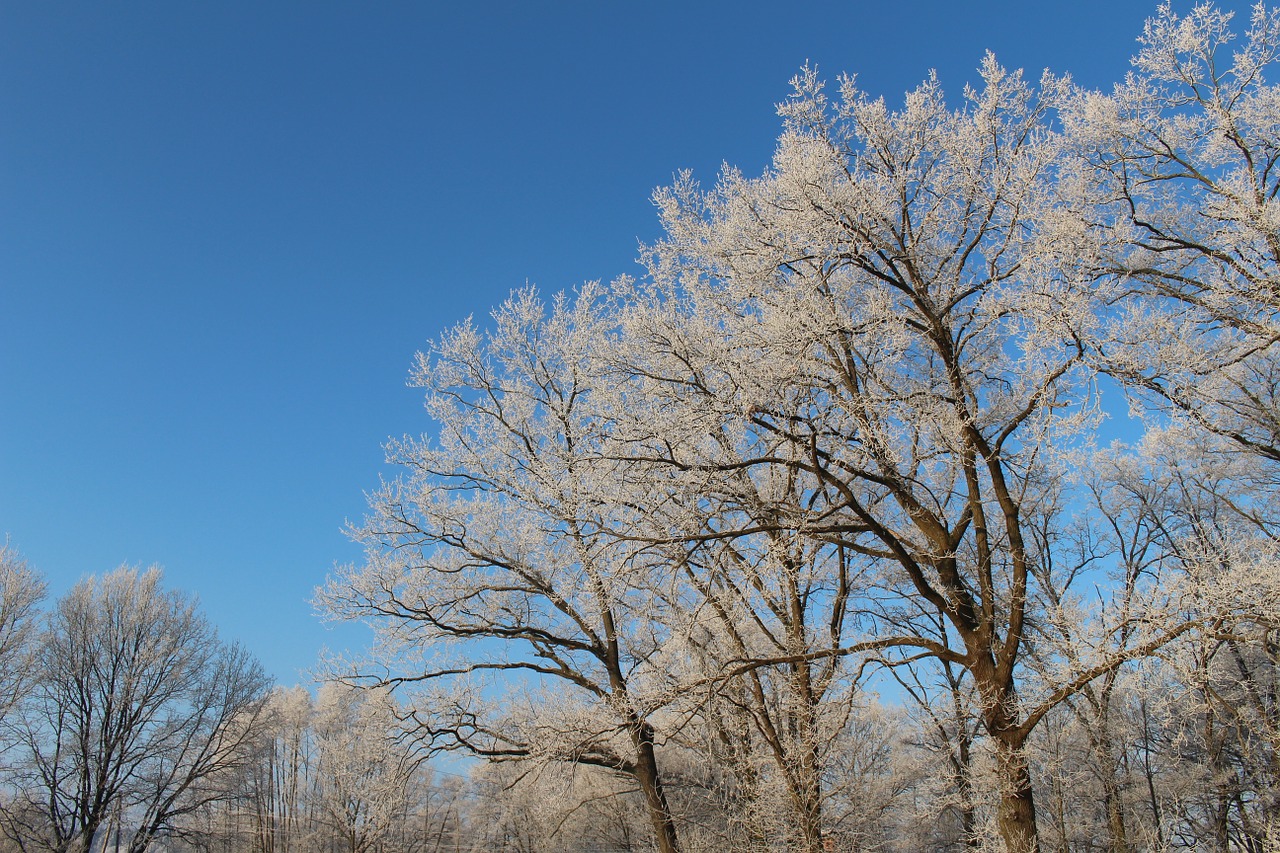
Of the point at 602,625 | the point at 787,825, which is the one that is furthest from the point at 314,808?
the point at 787,825

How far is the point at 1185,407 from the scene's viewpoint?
7.05 meters

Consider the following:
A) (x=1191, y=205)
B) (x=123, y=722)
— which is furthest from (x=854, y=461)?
(x=123, y=722)

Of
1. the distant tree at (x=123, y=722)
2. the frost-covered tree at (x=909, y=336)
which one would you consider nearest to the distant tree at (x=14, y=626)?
the distant tree at (x=123, y=722)

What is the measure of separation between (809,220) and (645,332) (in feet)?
6.78

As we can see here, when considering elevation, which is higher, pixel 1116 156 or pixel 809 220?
pixel 1116 156

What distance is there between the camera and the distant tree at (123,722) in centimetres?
2111

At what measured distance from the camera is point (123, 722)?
22.2 m

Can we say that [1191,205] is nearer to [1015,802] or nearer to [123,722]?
[1015,802]

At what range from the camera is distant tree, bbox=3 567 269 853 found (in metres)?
21.1

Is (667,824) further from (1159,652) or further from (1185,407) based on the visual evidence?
(1185,407)

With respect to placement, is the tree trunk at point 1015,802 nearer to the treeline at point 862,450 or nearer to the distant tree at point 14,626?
the treeline at point 862,450

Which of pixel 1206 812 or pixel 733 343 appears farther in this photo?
pixel 1206 812

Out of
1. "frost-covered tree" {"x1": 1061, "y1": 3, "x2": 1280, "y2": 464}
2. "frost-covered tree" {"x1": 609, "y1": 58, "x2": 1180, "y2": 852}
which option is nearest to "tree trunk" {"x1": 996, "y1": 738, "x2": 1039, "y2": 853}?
"frost-covered tree" {"x1": 609, "y1": 58, "x2": 1180, "y2": 852}

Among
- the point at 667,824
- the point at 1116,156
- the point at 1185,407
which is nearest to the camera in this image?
the point at 1185,407
